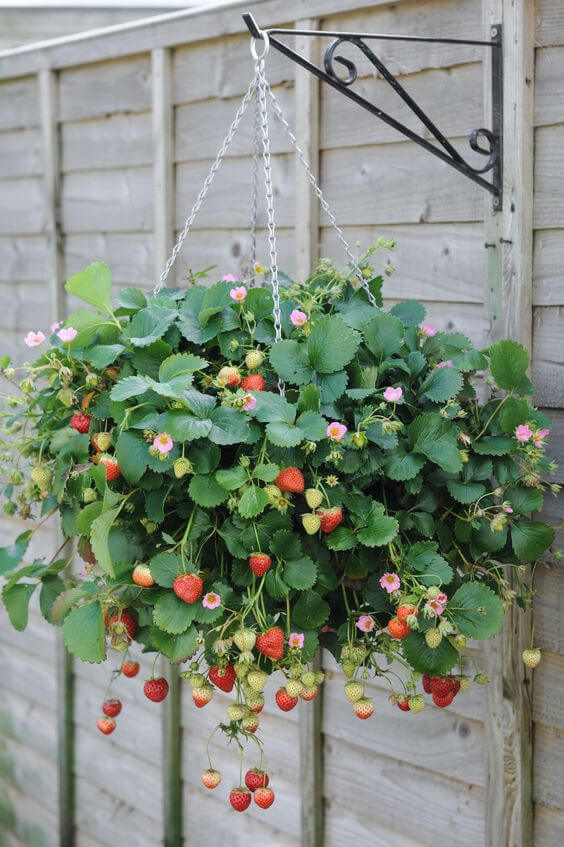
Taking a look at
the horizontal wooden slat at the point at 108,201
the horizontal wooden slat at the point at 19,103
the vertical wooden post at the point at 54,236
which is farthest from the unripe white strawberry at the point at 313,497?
the horizontal wooden slat at the point at 19,103

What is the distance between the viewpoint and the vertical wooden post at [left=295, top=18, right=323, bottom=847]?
6.31 ft

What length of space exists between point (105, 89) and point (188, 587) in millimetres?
1600

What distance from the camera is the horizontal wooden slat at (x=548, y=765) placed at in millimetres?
1675

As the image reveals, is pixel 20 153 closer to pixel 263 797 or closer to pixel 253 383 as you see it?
pixel 253 383

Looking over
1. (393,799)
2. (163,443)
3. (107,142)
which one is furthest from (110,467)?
(107,142)

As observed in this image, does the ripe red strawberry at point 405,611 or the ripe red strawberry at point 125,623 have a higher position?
the ripe red strawberry at point 405,611

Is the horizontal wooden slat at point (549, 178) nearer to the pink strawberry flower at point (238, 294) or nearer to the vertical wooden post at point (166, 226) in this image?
the pink strawberry flower at point (238, 294)

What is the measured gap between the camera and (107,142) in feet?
8.14

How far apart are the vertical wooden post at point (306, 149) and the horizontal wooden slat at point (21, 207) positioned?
0.97m

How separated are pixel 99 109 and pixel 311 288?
1206 mm

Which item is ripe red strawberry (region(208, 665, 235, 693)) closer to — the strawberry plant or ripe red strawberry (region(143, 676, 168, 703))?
the strawberry plant

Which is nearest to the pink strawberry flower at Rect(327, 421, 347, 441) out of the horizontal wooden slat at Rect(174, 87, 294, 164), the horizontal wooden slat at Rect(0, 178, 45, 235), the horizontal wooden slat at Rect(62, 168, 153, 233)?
the horizontal wooden slat at Rect(174, 87, 294, 164)

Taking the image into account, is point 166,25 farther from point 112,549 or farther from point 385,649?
point 385,649

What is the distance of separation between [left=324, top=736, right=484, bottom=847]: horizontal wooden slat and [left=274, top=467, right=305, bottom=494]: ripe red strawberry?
2.88ft
